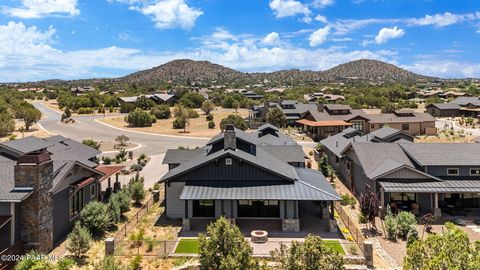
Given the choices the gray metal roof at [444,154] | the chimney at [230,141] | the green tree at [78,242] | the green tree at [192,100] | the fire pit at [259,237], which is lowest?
the fire pit at [259,237]

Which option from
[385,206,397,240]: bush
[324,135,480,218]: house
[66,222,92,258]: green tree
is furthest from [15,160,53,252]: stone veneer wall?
[324,135,480,218]: house

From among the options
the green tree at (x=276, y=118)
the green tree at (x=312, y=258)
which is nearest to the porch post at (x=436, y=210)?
the green tree at (x=312, y=258)

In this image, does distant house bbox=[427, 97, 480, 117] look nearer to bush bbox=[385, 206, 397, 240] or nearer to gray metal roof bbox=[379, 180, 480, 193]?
gray metal roof bbox=[379, 180, 480, 193]

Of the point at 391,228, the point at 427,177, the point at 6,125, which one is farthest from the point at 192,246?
the point at 6,125

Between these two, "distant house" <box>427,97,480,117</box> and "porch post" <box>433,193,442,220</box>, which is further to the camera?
"distant house" <box>427,97,480,117</box>

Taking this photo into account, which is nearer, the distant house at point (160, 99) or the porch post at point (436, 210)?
the porch post at point (436, 210)

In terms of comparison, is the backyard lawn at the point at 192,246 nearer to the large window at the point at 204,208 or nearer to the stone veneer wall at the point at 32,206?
the large window at the point at 204,208

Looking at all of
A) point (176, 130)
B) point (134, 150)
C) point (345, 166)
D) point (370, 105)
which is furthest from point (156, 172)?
point (370, 105)
